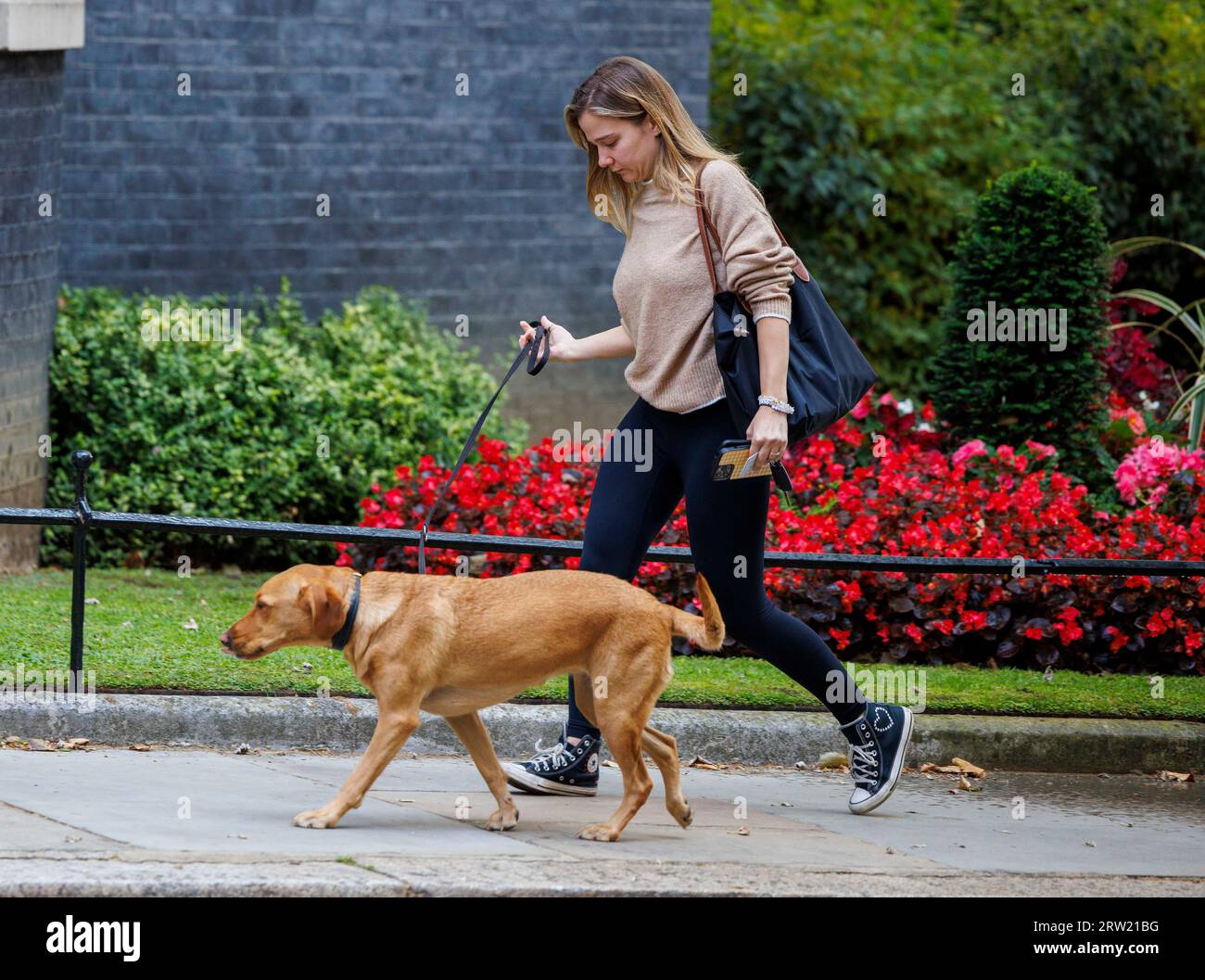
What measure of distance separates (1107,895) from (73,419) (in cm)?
633

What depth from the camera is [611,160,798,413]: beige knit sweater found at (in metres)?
5.16

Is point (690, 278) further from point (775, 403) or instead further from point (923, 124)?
point (923, 124)

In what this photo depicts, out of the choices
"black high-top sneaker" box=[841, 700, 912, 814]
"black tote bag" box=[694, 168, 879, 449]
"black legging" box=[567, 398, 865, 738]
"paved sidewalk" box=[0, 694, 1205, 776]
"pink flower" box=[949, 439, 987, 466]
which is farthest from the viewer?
"pink flower" box=[949, 439, 987, 466]

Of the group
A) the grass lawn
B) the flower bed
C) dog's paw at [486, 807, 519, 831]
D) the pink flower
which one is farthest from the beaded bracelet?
the pink flower

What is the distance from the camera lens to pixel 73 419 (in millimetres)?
9500

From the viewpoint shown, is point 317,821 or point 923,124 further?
point 923,124

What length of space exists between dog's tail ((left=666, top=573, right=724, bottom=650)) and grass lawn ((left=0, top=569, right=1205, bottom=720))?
1414 mm

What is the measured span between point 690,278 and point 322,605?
1.41 metres

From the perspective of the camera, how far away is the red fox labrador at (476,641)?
4961 millimetres

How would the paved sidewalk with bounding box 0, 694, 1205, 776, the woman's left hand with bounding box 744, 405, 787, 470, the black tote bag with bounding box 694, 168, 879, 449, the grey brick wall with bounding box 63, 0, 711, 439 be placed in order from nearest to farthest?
the woman's left hand with bounding box 744, 405, 787, 470 → the black tote bag with bounding box 694, 168, 879, 449 → the paved sidewalk with bounding box 0, 694, 1205, 776 → the grey brick wall with bounding box 63, 0, 711, 439

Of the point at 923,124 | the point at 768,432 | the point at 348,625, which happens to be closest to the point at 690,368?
the point at 768,432

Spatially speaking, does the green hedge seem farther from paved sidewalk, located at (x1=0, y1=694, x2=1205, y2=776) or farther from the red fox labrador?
the red fox labrador

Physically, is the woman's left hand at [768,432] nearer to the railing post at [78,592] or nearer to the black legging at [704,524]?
the black legging at [704,524]

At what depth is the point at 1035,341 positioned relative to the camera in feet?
30.8
